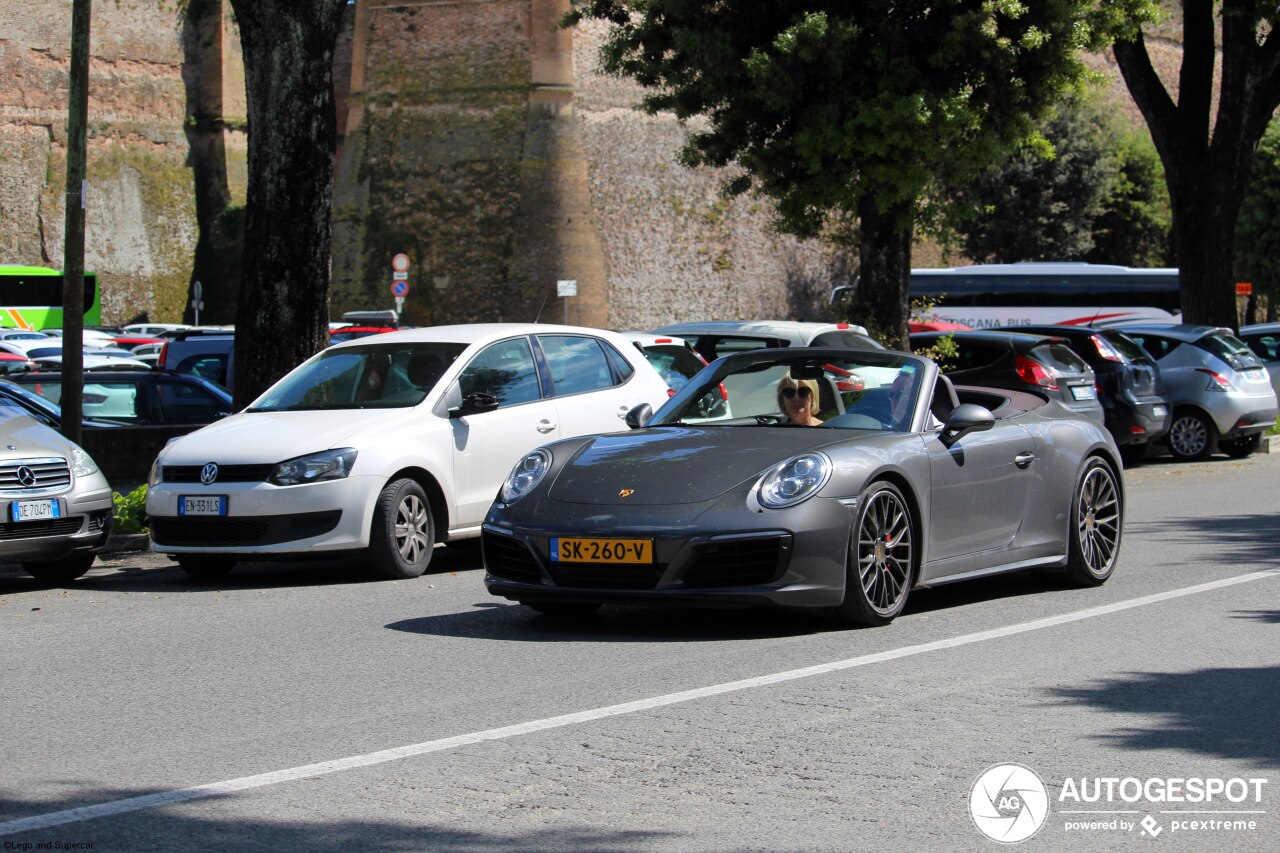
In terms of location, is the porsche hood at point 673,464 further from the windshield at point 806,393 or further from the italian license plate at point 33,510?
the italian license plate at point 33,510

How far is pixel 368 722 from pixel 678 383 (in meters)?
9.43

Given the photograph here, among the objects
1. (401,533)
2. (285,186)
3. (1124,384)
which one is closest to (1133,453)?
(1124,384)

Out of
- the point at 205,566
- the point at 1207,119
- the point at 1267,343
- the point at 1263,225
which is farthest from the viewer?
the point at 1263,225

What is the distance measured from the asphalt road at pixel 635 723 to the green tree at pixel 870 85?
10429mm

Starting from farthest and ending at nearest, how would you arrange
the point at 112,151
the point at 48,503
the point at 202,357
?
the point at 112,151 < the point at 202,357 < the point at 48,503

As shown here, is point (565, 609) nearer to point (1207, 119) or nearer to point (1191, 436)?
point (1191, 436)

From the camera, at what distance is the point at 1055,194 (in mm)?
59750

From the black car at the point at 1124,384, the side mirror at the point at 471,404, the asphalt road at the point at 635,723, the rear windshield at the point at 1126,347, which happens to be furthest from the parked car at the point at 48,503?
the rear windshield at the point at 1126,347

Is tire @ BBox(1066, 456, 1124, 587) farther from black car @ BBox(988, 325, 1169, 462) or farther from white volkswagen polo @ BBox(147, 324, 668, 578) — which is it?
black car @ BBox(988, 325, 1169, 462)

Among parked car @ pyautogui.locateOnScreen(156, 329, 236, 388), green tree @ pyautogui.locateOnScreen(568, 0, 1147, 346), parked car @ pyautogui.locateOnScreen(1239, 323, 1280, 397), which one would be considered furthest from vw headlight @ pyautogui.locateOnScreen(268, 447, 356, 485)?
parked car @ pyautogui.locateOnScreen(1239, 323, 1280, 397)

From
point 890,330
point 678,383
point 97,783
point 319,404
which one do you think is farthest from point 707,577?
point 890,330

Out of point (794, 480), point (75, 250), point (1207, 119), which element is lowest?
point (794, 480)

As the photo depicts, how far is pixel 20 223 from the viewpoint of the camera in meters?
62.8

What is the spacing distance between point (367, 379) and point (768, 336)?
780cm
